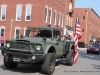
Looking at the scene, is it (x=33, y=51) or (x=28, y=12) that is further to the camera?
(x=28, y=12)

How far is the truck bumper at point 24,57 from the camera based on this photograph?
9078 mm

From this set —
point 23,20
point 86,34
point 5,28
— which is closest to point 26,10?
point 23,20

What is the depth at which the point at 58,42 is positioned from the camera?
437 inches

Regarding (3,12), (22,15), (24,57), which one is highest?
(3,12)

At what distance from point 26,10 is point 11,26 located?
342 centimetres

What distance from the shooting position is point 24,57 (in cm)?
918

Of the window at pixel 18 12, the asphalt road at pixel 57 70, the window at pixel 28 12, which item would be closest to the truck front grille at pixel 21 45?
the asphalt road at pixel 57 70

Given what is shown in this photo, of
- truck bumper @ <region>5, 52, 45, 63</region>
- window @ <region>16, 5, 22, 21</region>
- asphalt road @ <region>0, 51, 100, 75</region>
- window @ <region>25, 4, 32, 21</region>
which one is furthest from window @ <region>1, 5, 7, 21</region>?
truck bumper @ <region>5, 52, 45, 63</region>

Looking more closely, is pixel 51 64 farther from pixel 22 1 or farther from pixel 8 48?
pixel 22 1

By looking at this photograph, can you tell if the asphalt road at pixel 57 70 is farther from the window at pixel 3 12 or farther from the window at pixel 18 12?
the window at pixel 3 12

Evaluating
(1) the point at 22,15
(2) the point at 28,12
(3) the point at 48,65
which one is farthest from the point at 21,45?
(1) the point at 22,15

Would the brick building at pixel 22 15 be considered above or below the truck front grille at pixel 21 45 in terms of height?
above

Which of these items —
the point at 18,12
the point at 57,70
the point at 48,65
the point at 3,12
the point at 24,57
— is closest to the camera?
the point at 24,57

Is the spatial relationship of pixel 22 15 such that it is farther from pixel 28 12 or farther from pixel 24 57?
pixel 24 57
